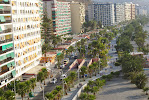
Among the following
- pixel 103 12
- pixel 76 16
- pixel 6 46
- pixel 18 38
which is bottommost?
pixel 6 46

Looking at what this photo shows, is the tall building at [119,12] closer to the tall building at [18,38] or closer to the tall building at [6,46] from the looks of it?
the tall building at [18,38]

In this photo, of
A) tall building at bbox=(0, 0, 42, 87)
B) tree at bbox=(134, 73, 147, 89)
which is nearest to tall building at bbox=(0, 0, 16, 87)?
tall building at bbox=(0, 0, 42, 87)

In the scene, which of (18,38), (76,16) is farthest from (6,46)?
(76,16)

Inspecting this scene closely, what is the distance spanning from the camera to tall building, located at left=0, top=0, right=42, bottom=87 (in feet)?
122

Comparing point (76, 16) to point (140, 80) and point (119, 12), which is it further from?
point (140, 80)

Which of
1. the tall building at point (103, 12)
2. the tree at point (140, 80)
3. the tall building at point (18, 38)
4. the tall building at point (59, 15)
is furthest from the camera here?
the tall building at point (103, 12)

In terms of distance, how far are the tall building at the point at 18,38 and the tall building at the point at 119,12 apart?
450 feet

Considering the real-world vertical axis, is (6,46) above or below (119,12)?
below

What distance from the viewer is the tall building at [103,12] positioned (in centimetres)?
16525

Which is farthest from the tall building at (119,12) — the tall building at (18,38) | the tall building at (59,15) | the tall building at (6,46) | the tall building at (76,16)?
the tall building at (6,46)

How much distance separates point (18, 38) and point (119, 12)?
Answer: 15371 cm

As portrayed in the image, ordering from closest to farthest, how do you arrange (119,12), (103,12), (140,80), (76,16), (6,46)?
1. (6,46)
2. (140,80)
3. (76,16)
4. (103,12)
5. (119,12)

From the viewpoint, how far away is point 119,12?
186250 mm

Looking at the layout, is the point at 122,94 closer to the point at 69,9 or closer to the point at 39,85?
the point at 39,85
